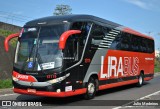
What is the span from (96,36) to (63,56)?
119 inches

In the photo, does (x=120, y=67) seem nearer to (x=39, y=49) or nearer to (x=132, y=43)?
(x=132, y=43)

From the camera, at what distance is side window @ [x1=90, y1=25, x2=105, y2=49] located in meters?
14.2

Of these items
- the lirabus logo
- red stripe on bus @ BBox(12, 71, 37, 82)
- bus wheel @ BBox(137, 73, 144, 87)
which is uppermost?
the lirabus logo

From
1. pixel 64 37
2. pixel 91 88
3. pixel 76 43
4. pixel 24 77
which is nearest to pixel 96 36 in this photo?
pixel 76 43

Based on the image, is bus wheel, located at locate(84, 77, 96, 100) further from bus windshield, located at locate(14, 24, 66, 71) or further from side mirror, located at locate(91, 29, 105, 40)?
bus windshield, located at locate(14, 24, 66, 71)

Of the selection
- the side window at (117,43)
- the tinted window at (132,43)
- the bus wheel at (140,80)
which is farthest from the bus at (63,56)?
the bus wheel at (140,80)

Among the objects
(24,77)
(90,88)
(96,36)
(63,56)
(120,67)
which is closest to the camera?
(63,56)

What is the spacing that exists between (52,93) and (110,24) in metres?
6.20

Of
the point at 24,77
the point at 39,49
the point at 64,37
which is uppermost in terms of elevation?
the point at 64,37

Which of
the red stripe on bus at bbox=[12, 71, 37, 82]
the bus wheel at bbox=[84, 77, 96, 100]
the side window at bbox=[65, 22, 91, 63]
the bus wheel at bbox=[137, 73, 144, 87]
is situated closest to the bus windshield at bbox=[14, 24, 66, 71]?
the red stripe on bus at bbox=[12, 71, 37, 82]

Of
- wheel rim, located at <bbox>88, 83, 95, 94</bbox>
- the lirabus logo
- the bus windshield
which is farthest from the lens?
the lirabus logo

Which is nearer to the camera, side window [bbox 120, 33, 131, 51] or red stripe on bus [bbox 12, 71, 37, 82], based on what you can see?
red stripe on bus [bbox 12, 71, 37, 82]

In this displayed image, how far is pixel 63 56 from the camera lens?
12.0 meters

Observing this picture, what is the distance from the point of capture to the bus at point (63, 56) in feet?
39.1
